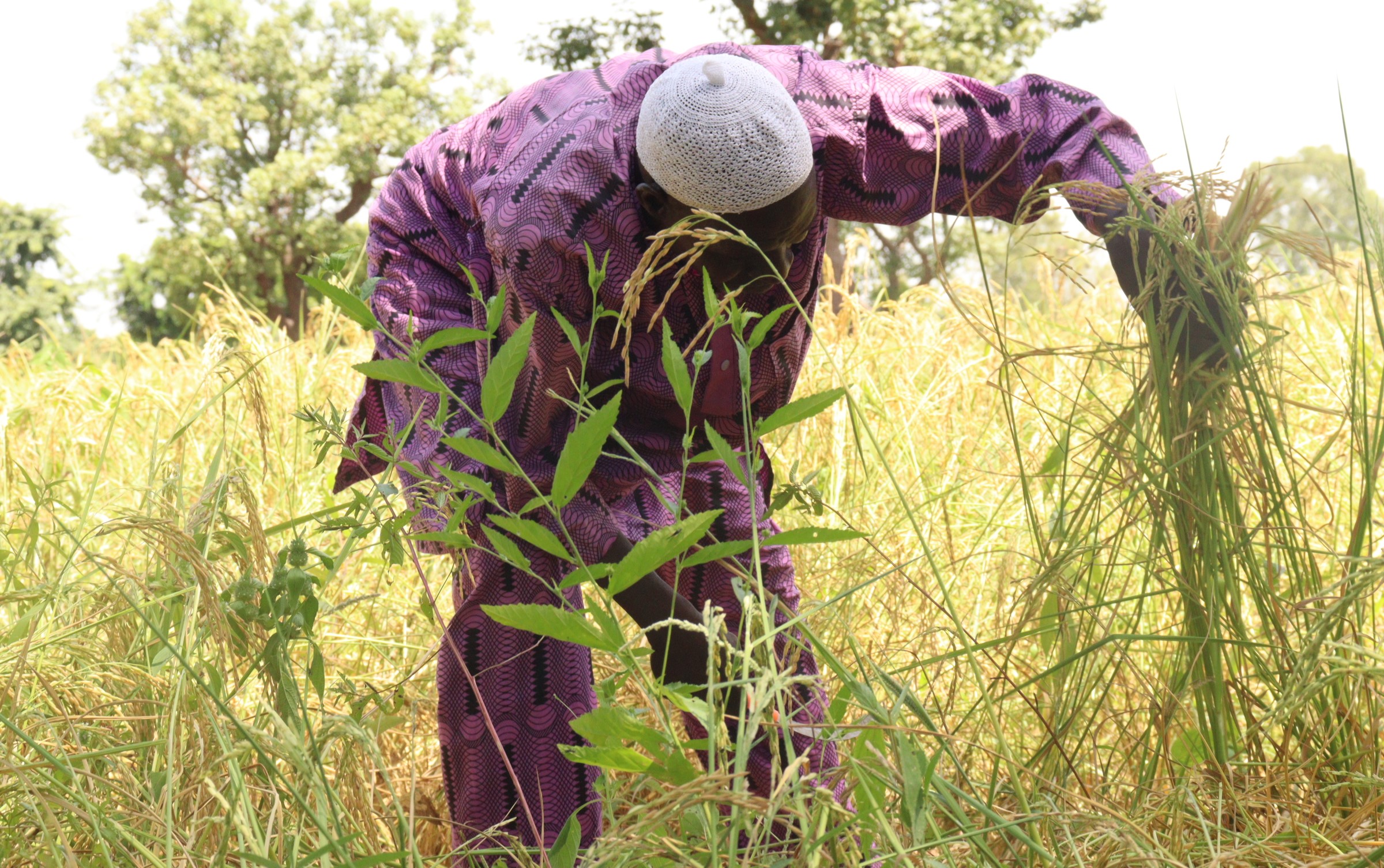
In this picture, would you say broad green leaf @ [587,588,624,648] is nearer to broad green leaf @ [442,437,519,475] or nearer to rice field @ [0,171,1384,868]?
rice field @ [0,171,1384,868]

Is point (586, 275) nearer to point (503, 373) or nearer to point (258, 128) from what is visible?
point (503, 373)

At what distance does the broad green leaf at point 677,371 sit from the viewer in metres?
0.60

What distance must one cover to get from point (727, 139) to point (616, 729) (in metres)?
0.56

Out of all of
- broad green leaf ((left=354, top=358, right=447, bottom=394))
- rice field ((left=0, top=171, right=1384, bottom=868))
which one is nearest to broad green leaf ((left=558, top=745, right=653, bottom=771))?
rice field ((left=0, top=171, right=1384, bottom=868))

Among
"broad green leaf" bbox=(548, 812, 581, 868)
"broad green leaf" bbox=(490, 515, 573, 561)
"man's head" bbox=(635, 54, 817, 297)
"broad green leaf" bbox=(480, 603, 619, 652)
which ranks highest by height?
"man's head" bbox=(635, 54, 817, 297)

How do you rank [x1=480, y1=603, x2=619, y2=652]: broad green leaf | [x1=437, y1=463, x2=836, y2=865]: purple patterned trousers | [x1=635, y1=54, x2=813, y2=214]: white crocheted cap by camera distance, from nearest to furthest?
[x1=480, y1=603, x2=619, y2=652]: broad green leaf < [x1=635, y1=54, x2=813, y2=214]: white crocheted cap < [x1=437, y1=463, x2=836, y2=865]: purple patterned trousers

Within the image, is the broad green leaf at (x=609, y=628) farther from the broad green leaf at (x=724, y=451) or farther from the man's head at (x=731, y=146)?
the man's head at (x=731, y=146)

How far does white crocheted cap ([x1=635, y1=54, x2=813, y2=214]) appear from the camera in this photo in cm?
94

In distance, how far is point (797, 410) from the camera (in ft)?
2.06

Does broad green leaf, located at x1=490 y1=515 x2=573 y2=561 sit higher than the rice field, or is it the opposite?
broad green leaf, located at x1=490 y1=515 x2=573 y2=561

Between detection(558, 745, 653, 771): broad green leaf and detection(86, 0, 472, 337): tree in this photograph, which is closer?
detection(558, 745, 653, 771): broad green leaf

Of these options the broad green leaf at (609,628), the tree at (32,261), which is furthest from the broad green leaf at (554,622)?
the tree at (32,261)

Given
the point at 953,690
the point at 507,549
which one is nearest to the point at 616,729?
the point at 507,549

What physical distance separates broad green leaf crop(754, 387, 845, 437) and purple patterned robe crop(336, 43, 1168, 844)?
20.0 inches
